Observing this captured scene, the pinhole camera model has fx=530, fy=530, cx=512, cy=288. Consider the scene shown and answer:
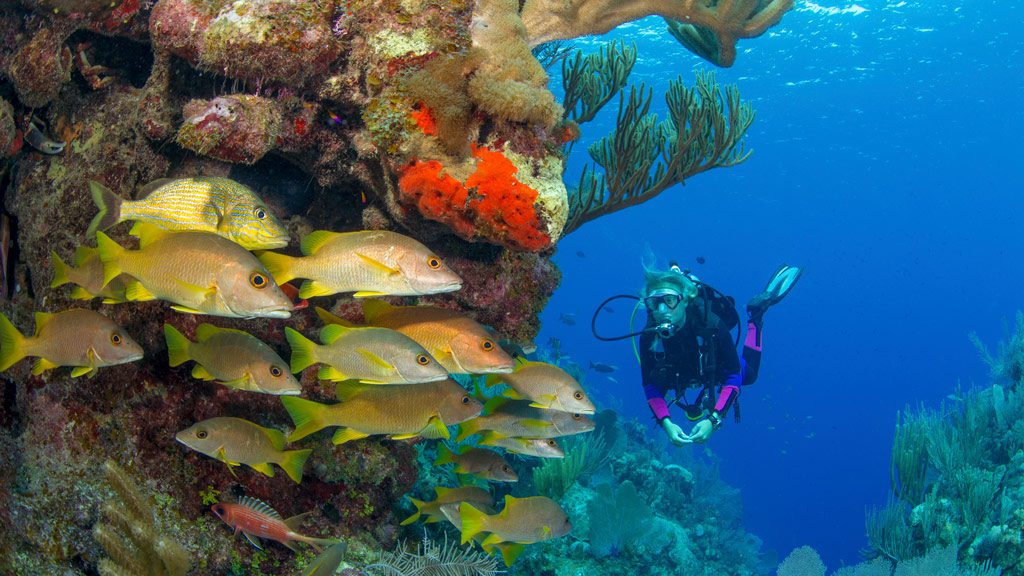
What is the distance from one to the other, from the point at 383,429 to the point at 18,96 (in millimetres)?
4027

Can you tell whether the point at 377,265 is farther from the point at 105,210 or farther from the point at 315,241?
the point at 105,210

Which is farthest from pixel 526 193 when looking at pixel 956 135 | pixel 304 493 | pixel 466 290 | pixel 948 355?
pixel 948 355

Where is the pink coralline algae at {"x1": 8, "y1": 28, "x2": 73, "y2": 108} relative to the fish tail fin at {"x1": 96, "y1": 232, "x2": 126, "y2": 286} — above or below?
above

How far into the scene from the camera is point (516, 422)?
371 cm

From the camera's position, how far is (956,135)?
155 feet

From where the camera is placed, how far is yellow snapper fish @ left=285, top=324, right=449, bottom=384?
2500mm

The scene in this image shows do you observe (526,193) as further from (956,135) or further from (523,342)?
(956,135)

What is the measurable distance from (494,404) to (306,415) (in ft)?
4.09

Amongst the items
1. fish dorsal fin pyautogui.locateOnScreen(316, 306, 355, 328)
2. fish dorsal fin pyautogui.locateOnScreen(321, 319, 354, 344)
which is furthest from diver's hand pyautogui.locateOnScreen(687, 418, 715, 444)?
fish dorsal fin pyautogui.locateOnScreen(321, 319, 354, 344)

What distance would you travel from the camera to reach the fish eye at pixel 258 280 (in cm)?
220

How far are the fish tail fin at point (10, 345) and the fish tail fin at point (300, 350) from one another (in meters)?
1.45

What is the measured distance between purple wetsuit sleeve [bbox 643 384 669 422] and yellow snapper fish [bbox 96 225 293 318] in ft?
19.4

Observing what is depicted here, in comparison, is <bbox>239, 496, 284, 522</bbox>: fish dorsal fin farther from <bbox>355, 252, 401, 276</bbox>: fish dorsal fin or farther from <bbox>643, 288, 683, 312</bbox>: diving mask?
<bbox>643, 288, 683, 312</bbox>: diving mask

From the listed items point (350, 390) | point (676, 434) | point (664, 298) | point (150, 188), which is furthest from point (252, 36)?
point (676, 434)
